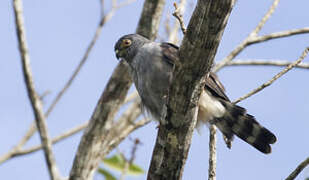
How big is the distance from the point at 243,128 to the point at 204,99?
1.71ft

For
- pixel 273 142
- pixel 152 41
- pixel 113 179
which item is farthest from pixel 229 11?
pixel 113 179

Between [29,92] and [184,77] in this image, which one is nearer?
[184,77]

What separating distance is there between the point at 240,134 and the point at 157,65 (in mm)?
1180

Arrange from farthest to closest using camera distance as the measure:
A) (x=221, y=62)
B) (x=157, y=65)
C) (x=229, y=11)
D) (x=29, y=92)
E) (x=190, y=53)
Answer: (x=221, y=62) → (x=157, y=65) → (x=29, y=92) → (x=190, y=53) → (x=229, y=11)

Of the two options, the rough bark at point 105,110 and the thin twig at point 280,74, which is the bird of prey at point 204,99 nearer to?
the rough bark at point 105,110

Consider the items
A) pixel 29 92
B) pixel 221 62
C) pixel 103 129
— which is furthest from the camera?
pixel 221 62

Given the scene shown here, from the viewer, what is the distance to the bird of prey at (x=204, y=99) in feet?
16.6

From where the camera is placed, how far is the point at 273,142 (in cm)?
502

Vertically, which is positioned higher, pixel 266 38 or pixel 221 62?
pixel 266 38

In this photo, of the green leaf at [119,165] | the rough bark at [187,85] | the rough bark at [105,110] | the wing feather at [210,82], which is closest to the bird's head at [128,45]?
the rough bark at [105,110]

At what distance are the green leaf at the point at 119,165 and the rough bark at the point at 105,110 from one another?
0.30 metres

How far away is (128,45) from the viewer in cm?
631

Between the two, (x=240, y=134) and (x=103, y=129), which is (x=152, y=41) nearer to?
(x=103, y=129)

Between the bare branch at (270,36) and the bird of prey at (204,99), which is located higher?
the bare branch at (270,36)
